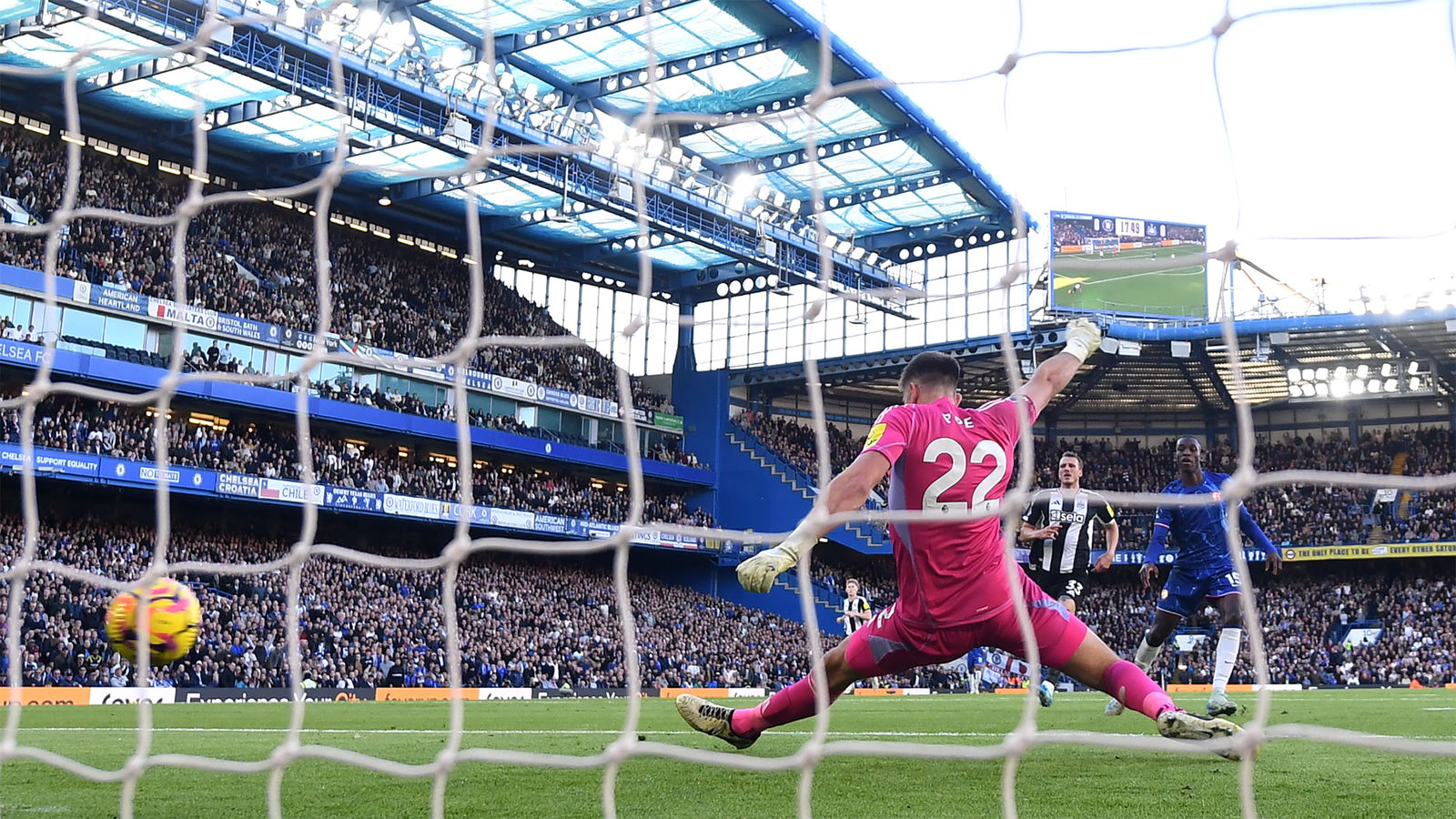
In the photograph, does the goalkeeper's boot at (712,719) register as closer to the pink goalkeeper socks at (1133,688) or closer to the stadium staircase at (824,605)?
the pink goalkeeper socks at (1133,688)

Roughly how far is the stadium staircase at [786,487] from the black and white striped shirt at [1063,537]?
2958 centimetres

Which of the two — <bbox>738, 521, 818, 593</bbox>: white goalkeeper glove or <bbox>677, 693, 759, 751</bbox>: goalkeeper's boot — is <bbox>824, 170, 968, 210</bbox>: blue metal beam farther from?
<bbox>738, 521, 818, 593</bbox>: white goalkeeper glove

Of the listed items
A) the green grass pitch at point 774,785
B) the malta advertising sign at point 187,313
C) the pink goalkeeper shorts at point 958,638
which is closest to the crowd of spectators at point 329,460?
the malta advertising sign at point 187,313

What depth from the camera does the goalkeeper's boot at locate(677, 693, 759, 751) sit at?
5.61m

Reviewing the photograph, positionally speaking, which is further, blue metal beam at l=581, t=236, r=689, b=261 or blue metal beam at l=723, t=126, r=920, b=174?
blue metal beam at l=581, t=236, r=689, b=261

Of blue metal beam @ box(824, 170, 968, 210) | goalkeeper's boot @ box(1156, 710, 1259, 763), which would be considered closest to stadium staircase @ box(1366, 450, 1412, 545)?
blue metal beam @ box(824, 170, 968, 210)

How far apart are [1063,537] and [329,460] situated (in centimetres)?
2574

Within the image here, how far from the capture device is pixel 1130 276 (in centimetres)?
3238

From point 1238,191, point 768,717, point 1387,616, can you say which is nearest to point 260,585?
point 768,717

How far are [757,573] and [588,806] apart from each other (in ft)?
4.36

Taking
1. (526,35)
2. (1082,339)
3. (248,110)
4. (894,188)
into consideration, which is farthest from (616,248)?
(1082,339)

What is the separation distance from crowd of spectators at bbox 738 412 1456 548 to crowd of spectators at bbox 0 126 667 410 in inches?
328

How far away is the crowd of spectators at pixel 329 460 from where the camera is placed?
27.1m

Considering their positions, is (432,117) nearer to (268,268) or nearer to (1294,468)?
(268,268)
